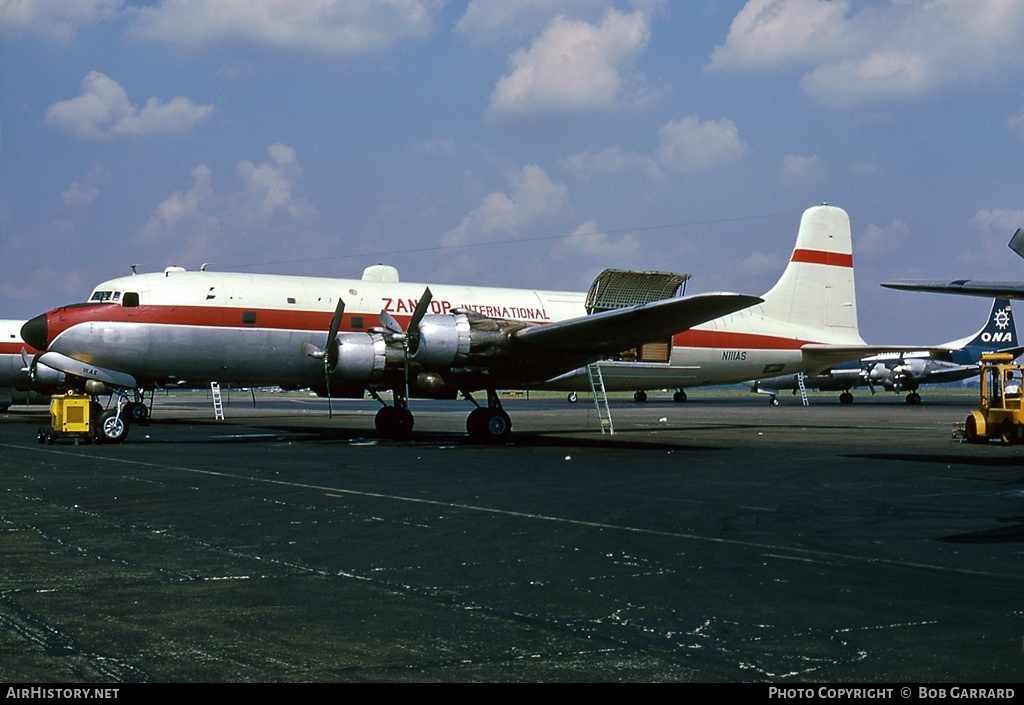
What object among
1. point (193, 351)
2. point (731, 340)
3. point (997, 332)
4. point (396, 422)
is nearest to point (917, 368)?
point (997, 332)

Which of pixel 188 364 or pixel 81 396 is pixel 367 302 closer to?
pixel 188 364

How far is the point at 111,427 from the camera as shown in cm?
2275

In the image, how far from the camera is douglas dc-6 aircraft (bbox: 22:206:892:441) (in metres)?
21.5

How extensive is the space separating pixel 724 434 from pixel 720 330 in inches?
139

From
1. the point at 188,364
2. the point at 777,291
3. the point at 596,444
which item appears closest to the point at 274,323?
the point at 188,364

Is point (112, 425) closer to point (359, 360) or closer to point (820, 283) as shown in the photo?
point (359, 360)

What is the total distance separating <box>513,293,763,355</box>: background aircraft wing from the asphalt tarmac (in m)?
4.77

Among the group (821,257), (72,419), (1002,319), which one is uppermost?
(1002,319)

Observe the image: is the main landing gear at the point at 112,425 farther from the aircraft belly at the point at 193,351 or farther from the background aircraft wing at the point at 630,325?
the background aircraft wing at the point at 630,325

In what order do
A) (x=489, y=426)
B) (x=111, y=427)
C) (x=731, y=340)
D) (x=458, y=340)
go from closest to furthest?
(x=458, y=340)
(x=111, y=427)
(x=489, y=426)
(x=731, y=340)

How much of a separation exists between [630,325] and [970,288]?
7699 millimetres

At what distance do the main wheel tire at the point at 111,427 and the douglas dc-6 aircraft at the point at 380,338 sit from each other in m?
0.03

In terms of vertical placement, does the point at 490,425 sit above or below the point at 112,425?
below
